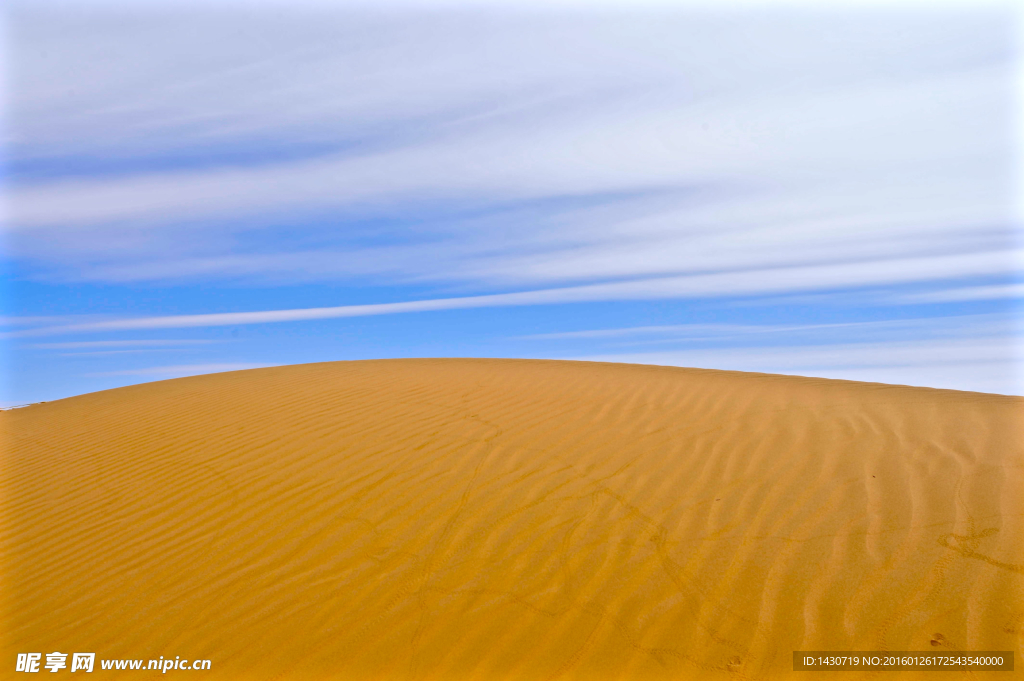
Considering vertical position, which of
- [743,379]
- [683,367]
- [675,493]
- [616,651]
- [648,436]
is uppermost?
[683,367]

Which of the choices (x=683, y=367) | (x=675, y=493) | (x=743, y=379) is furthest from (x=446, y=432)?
(x=683, y=367)

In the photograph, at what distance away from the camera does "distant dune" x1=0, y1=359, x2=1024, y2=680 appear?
392 cm

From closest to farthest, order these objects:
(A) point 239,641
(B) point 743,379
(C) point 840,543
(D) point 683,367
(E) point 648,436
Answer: (A) point 239,641 < (C) point 840,543 < (E) point 648,436 < (B) point 743,379 < (D) point 683,367

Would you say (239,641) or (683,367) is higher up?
(683,367)

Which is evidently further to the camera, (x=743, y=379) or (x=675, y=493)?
(x=743, y=379)

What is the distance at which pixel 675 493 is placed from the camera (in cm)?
555

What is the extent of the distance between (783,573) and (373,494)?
3594mm

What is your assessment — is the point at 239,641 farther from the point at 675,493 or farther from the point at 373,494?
the point at 675,493

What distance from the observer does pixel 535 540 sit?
16.2ft

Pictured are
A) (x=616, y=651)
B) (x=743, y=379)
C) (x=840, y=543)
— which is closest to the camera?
(x=616, y=651)

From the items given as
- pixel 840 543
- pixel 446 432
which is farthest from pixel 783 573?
pixel 446 432

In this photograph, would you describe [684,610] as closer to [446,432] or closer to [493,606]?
[493,606]

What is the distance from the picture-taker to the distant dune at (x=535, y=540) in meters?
3.92

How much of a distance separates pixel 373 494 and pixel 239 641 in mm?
1868
